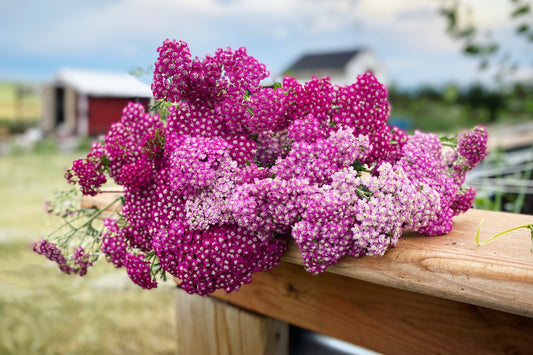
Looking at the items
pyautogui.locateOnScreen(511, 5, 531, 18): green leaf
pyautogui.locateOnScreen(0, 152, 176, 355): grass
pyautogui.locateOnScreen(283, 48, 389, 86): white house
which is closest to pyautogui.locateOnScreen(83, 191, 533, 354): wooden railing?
pyautogui.locateOnScreen(0, 152, 176, 355): grass

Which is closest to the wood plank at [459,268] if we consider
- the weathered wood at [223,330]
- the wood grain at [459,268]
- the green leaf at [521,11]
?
the wood grain at [459,268]

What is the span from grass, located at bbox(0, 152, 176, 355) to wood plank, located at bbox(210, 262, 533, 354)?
49.9 inches

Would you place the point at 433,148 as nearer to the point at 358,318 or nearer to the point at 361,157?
the point at 361,157

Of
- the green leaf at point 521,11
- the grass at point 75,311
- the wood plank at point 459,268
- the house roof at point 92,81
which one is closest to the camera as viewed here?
the wood plank at point 459,268

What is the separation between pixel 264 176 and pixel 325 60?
1606cm

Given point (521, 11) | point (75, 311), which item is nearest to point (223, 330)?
point (75, 311)

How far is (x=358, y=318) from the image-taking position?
1.13m

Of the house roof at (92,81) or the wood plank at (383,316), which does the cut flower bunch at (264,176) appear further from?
the house roof at (92,81)

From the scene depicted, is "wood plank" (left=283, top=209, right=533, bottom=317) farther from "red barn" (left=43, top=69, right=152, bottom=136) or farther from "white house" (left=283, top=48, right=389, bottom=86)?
"white house" (left=283, top=48, right=389, bottom=86)

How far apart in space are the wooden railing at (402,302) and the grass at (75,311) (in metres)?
1.09

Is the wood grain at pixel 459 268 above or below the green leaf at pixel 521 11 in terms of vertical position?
below

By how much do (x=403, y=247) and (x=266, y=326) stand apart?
0.60m

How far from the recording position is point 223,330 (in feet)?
4.67

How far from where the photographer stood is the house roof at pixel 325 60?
1559cm
